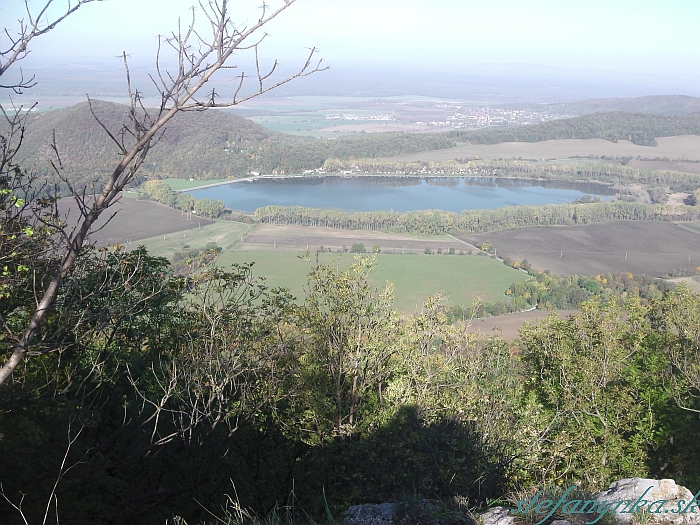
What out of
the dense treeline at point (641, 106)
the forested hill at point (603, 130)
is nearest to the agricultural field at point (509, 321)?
the forested hill at point (603, 130)

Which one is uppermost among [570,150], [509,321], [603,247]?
[570,150]

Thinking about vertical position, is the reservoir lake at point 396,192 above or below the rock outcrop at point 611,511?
below

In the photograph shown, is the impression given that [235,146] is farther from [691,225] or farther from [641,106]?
[641,106]

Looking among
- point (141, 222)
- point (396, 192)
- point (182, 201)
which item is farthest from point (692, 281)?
point (182, 201)

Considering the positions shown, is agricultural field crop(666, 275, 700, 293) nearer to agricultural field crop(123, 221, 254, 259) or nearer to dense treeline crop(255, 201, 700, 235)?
dense treeline crop(255, 201, 700, 235)

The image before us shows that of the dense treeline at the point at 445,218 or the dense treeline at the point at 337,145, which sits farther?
the dense treeline at the point at 337,145

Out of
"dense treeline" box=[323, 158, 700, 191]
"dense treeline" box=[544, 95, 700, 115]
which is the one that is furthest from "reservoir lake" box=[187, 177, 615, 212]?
"dense treeline" box=[544, 95, 700, 115]

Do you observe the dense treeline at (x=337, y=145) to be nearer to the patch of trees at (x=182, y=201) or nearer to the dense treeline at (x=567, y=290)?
the patch of trees at (x=182, y=201)

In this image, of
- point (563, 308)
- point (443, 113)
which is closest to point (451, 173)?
point (563, 308)
